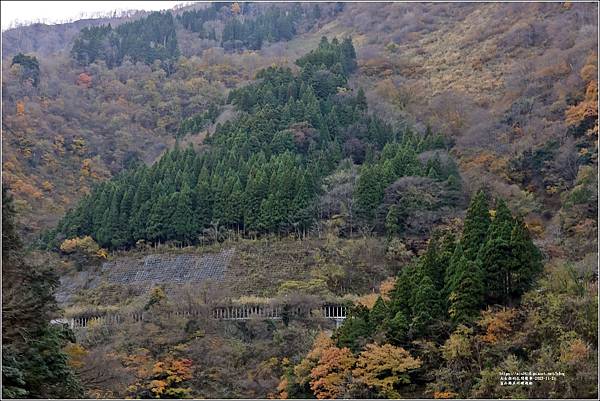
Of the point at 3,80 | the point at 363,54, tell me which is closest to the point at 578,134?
the point at 363,54

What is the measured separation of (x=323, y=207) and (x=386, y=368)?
1517 cm

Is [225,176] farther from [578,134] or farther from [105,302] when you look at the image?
[578,134]

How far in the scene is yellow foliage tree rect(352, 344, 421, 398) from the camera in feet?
74.0

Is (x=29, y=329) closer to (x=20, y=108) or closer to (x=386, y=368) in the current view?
(x=386, y=368)

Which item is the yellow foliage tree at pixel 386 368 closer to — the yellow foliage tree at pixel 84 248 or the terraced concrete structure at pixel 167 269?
the terraced concrete structure at pixel 167 269

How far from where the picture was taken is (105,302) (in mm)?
34531

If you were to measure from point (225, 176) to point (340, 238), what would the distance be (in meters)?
7.60

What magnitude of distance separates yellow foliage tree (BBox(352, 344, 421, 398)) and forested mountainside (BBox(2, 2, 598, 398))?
83mm

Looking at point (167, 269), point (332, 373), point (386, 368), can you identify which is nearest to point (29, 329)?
point (332, 373)

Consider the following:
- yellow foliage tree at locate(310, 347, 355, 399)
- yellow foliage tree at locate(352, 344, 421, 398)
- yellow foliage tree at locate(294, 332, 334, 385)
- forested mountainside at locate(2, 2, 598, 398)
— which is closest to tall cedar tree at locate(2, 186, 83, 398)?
forested mountainside at locate(2, 2, 598, 398)

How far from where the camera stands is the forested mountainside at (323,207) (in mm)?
22281

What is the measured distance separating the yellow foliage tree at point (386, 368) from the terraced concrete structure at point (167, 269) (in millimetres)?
12167

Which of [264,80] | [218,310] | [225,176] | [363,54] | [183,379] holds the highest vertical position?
[363,54]

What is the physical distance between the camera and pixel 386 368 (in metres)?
22.5
